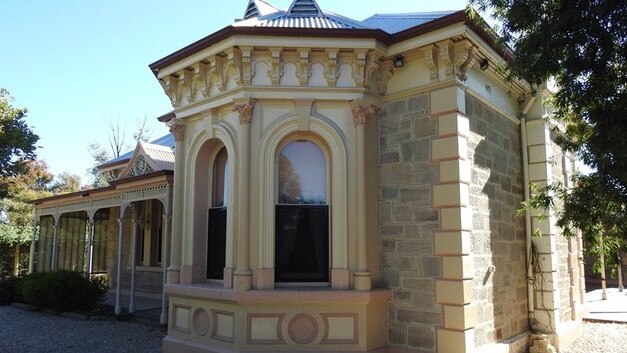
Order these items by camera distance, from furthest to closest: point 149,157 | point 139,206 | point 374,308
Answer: point 139,206 → point 149,157 → point 374,308

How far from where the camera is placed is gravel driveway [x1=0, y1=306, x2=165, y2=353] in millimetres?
8852

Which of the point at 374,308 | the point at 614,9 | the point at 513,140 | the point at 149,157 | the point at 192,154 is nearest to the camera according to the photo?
the point at 614,9

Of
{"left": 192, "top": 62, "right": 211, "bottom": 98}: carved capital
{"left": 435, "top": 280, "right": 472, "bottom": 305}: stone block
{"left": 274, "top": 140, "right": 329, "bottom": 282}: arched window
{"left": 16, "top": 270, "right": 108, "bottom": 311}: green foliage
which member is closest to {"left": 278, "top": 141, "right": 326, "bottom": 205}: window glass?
{"left": 274, "top": 140, "right": 329, "bottom": 282}: arched window

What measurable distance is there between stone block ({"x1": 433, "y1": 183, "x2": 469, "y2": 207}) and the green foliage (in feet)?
33.4

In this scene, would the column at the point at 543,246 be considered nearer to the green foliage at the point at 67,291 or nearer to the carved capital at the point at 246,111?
the carved capital at the point at 246,111

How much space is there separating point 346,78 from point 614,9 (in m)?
3.32

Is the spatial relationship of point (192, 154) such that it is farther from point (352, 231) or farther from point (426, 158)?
point (426, 158)

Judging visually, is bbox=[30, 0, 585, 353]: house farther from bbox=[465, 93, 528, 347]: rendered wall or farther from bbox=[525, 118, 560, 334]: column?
bbox=[525, 118, 560, 334]: column

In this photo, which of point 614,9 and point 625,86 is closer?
point 614,9

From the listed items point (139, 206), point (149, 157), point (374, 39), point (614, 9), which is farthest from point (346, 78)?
point (139, 206)

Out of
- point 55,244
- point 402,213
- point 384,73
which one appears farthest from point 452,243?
point 55,244

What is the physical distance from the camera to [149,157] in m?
12.3

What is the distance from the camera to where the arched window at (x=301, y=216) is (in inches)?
270

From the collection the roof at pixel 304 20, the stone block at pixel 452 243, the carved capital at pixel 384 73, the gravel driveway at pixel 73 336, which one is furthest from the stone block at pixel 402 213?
the gravel driveway at pixel 73 336
